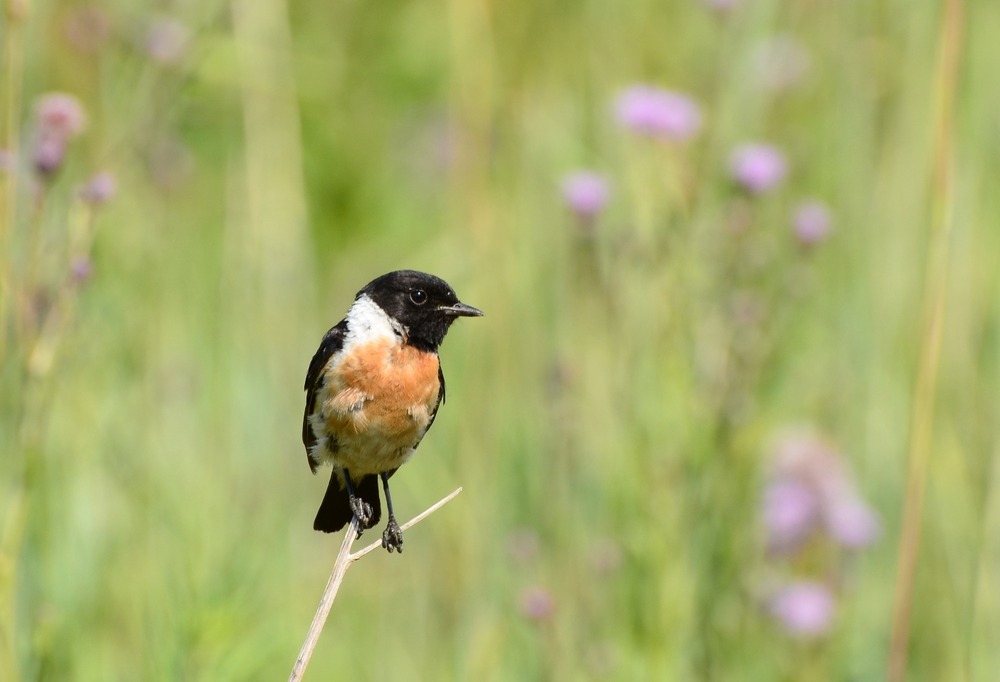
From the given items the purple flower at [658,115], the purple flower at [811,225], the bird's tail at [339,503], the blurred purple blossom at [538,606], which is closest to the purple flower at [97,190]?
the bird's tail at [339,503]

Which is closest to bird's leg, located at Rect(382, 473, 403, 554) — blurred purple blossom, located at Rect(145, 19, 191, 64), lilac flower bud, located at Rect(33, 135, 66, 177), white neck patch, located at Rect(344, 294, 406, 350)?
white neck patch, located at Rect(344, 294, 406, 350)

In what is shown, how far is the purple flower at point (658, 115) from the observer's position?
11.1 ft

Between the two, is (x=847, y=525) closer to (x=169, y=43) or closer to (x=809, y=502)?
(x=809, y=502)

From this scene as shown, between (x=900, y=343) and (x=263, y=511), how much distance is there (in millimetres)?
1988

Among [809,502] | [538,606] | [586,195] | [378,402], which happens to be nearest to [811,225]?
[586,195]

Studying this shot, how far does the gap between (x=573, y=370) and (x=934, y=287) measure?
128 cm

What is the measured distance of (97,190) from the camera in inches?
86.7

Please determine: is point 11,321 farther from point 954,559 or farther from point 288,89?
point 954,559

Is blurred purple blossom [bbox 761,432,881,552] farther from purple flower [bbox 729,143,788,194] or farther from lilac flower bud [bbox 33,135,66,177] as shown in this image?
lilac flower bud [bbox 33,135,66,177]

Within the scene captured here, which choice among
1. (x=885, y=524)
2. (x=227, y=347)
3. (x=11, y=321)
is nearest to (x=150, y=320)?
(x=227, y=347)

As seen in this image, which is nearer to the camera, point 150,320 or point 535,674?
point 535,674

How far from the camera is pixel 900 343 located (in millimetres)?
3959

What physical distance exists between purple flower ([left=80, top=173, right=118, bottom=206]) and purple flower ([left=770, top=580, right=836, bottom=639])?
1.72 meters

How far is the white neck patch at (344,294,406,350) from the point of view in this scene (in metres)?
2.14
